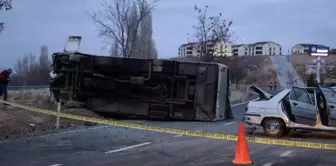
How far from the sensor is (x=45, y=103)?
64.1 ft

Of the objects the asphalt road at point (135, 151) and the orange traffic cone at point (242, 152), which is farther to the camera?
the asphalt road at point (135, 151)

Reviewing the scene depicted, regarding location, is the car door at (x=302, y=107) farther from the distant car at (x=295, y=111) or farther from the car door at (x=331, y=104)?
the car door at (x=331, y=104)

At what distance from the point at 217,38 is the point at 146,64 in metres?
34.5

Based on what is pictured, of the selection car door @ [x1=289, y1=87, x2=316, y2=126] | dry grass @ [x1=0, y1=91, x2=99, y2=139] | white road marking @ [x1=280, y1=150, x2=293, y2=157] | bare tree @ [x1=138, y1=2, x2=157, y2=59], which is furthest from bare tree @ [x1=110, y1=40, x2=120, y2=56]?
white road marking @ [x1=280, y1=150, x2=293, y2=157]

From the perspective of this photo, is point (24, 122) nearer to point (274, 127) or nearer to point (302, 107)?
point (274, 127)

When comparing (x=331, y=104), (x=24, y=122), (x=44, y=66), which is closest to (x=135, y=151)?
(x=24, y=122)

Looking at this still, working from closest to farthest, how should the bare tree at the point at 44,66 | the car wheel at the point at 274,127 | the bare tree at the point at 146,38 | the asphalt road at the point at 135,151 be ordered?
the asphalt road at the point at 135,151 < the car wheel at the point at 274,127 < the bare tree at the point at 146,38 < the bare tree at the point at 44,66

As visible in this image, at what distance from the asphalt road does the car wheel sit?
3.90 ft

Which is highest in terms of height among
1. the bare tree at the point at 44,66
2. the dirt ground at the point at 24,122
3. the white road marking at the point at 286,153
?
the bare tree at the point at 44,66

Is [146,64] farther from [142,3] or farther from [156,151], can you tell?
[142,3]

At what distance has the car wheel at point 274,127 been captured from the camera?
47.4 feet

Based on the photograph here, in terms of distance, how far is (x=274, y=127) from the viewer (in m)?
14.5

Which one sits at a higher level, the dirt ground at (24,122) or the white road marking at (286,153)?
the dirt ground at (24,122)

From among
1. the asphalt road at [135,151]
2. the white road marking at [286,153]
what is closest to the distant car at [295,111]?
the asphalt road at [135,151]
